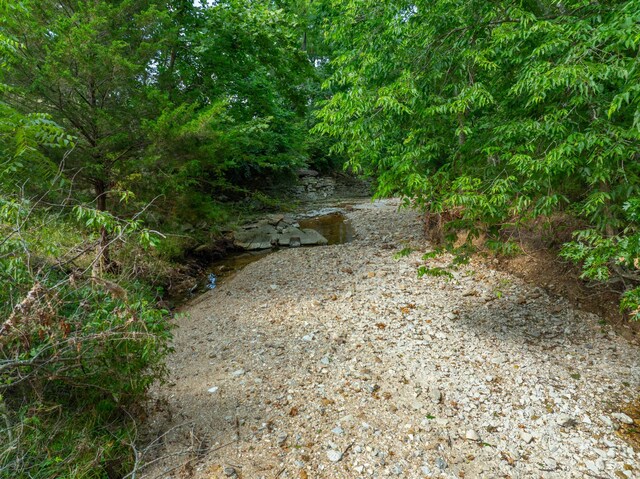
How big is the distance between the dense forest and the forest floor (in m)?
0.72

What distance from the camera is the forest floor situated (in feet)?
9.25

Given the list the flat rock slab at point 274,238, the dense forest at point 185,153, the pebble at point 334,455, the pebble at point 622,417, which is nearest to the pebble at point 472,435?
the pebble at point 334,455

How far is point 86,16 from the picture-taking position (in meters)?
5.32

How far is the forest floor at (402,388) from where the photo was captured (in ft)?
9.25

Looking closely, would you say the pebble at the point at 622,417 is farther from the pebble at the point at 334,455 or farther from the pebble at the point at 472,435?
the pebble at the point at 334,455

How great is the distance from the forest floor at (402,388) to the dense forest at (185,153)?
28.3 inches

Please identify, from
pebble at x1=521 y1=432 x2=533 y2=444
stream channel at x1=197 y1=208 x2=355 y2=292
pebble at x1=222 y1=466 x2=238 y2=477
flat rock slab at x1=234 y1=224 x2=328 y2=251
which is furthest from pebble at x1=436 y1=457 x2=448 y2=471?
flat rock slab at x1=234 y1=224 x2=328 y2=251

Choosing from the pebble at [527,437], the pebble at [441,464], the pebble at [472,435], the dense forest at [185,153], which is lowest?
the pebble at [527,437]

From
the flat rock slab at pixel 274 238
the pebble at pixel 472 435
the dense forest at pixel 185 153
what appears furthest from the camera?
the flat rock slab at pixel 274 238

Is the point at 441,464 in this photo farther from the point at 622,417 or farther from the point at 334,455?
the point at 622,417

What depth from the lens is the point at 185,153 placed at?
6.11 meters

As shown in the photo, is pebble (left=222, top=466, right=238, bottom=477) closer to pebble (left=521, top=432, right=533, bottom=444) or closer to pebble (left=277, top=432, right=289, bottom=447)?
pebble (left=277, top=432, right=289, bottom=447)

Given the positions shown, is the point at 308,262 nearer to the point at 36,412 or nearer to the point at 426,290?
the point at 426,290

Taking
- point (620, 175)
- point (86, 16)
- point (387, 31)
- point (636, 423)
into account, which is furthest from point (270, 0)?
point (636, 423)
